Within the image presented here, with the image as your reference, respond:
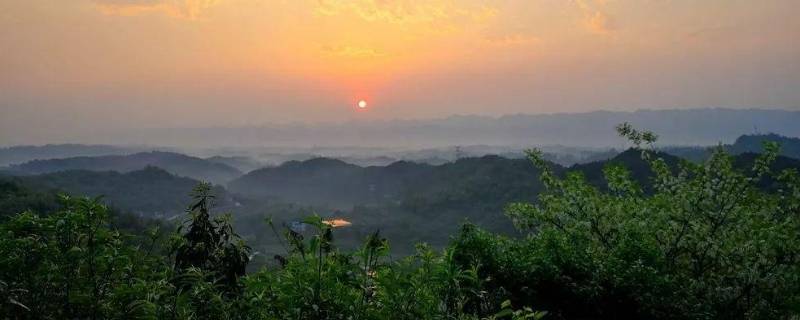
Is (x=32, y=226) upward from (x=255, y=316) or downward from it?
upward

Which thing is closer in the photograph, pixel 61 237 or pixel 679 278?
pixel 61 237

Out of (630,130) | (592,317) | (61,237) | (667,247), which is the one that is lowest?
(592,317)

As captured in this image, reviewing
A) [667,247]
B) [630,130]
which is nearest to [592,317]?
[667,247]

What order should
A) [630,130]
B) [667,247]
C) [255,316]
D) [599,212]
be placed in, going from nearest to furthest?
[255,316]
[667,247]
[599,212]
[630,130]

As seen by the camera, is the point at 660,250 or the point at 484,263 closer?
the point at 484,263

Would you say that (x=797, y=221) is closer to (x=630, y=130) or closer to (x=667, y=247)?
(x=667, y=247)

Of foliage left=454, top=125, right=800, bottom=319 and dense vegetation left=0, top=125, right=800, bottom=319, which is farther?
foliage left=454, top=125, right=800, bottom=319

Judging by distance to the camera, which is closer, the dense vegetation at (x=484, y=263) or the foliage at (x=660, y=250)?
the dense vegetation at (x=484, y=263)

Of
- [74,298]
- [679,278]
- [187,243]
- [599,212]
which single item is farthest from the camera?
[599,212]
